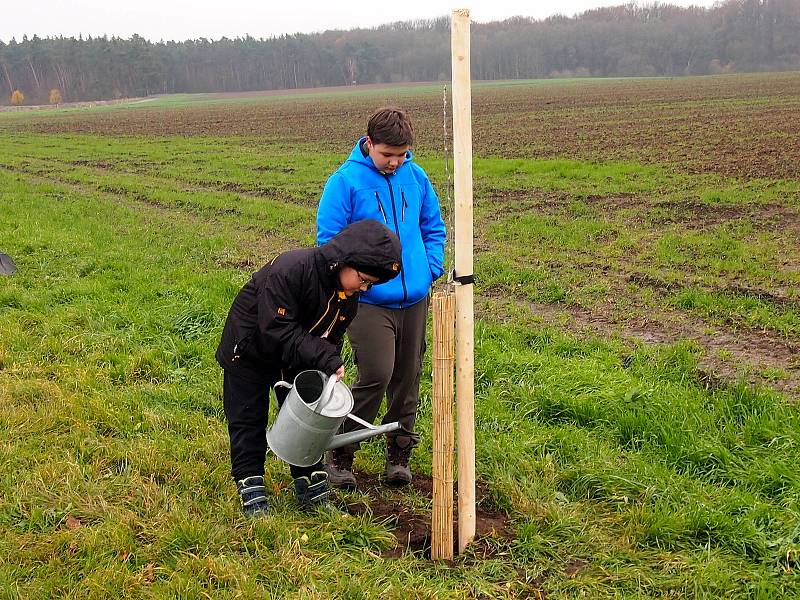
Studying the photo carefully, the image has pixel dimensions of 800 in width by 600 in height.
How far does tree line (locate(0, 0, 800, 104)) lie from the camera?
370 ft

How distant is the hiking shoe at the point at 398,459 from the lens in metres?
3.72

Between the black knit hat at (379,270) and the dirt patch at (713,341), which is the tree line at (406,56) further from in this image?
the black knit hat at (379,270)

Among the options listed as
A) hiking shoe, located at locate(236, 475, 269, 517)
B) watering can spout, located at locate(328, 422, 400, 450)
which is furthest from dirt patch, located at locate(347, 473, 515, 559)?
watering can spout, located at locate(328, 422, 400, 450)

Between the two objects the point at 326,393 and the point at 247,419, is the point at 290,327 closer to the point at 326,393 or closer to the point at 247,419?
the point at 326,393

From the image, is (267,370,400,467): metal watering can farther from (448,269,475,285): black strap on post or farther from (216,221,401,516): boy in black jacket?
(448,269,475,285): black strap on post

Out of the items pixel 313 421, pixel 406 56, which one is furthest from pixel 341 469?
pixel 406 56

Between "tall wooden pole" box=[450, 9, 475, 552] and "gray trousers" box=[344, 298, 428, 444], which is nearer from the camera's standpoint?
"tall wooden pole" box=[450, 9, 475, 552]

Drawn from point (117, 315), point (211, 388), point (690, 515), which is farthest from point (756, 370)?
point (117, 315)

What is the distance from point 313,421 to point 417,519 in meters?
0.89

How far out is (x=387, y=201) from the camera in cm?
331

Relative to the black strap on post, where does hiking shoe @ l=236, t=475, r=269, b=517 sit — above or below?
below

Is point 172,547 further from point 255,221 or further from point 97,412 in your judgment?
point 255,221

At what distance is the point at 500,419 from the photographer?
438cm

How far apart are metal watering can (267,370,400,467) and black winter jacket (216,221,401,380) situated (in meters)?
0.10
